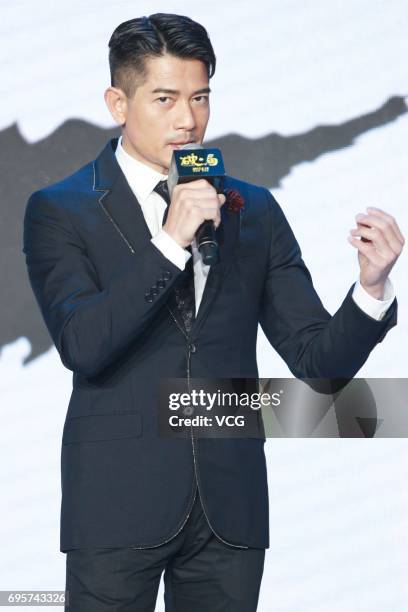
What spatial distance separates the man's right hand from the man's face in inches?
9.9

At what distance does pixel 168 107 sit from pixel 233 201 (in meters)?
0.22

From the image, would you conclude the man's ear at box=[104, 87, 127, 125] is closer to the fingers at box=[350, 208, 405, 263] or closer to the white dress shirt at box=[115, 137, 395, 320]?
the white dress shirt at box=[115, 137, 395, 320]

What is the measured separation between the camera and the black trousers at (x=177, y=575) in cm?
180

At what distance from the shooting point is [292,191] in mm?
3346

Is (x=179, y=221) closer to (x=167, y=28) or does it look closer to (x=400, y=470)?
(x=167, y=28)

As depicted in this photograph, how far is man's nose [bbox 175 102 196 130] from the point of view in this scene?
197cm

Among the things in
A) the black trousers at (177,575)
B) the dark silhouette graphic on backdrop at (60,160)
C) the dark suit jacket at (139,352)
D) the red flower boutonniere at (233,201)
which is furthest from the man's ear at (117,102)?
the dark silhouette graphic on backdrop at (60,160)

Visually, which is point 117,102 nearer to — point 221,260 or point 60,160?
point 221,260

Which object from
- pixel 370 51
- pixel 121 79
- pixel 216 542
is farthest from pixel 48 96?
pixel 216 542

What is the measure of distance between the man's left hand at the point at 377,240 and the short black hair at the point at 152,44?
1.66 feet

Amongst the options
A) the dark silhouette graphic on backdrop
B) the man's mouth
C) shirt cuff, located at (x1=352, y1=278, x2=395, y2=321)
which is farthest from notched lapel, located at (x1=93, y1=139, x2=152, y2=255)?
the dark silhouette graphic on backdrop

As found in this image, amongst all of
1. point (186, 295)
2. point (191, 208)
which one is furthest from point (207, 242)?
point (186, 295)

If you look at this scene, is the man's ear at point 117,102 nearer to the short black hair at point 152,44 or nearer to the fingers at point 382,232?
the short black hair at point 152,44

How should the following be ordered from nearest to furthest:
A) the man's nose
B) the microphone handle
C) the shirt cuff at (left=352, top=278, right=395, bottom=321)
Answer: the microphone handle → the shirt cuff at (left=352, top=278, right=395, bottom=321) → the man's nose
